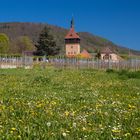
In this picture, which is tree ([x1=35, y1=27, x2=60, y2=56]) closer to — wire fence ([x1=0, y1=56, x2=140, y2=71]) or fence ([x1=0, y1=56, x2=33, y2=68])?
wire fence ([x1=0, y1=56, x2=140, y2=71])

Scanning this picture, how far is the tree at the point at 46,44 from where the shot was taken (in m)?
93.1

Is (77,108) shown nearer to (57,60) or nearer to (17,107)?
(17,107)

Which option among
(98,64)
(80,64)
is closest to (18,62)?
(80,64)

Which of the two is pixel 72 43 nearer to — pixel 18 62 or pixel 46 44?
pixel 46 44

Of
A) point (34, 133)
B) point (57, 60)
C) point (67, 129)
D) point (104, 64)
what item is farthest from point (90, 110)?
point (57, 60)

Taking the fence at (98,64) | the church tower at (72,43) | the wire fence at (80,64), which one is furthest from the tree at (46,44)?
the church tower at (72,43)

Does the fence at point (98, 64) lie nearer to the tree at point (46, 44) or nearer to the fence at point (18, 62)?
the fence at point (18, 62)

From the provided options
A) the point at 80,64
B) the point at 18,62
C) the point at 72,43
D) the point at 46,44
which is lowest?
the point at 80,64

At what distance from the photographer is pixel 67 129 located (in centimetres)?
551

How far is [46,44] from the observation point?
306 ft

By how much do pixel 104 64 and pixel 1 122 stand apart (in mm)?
51183

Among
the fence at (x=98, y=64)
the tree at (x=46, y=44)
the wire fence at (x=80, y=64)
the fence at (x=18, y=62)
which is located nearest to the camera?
the fence at (x=98, y=64)

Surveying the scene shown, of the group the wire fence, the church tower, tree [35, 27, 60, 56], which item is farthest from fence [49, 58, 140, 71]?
the church tower

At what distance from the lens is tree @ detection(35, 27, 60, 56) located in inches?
3665
